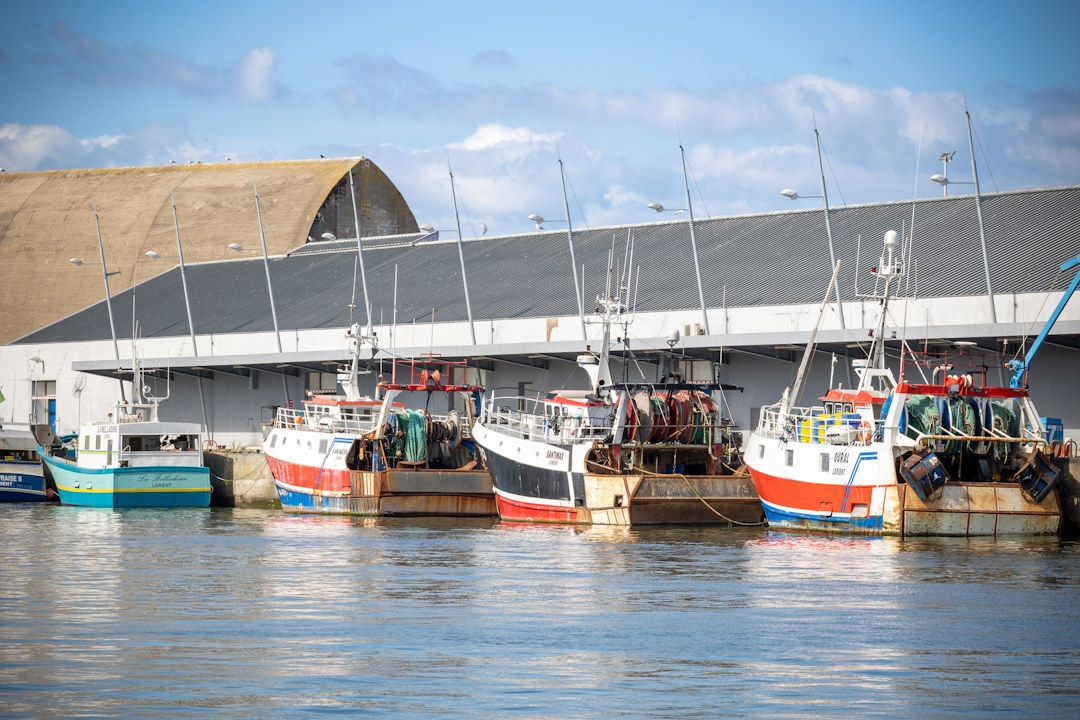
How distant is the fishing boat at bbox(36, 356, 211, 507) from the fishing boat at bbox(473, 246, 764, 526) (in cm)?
1462

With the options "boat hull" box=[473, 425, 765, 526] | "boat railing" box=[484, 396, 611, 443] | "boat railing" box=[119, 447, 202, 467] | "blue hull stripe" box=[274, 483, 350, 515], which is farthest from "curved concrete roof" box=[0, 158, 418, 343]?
"boat hull" box=[473, 425, 765, 526]

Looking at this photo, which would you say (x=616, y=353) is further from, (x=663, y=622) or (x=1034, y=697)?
(x=1034, y=697)

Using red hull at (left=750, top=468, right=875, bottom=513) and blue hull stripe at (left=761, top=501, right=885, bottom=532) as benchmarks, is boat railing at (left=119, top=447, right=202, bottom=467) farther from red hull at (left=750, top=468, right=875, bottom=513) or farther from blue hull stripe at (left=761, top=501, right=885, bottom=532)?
blue hull stripe at (left=761, top=501, right=885, bottom=532)

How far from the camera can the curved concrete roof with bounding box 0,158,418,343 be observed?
99.1 metres

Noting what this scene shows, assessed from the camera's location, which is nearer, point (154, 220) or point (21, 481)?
point (21, 481)

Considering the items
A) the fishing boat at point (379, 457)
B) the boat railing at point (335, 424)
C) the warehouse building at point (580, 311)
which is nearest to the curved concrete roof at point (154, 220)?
the warehouse building at point (580, 311)

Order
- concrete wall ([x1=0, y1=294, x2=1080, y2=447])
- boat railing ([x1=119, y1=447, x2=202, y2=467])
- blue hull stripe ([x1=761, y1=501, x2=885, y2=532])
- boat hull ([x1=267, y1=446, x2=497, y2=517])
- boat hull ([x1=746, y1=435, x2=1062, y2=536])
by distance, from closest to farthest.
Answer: boat hull ([x1=746, y1=435, x2=1062, y2=536])
blue hull stripe ([x1=761, y1=501, x2=885, y2=532])
boat hull ([x1=267, y1=446, x2=497, y2=517])
concrete wall ([x1=0, y1=294, x2=1080, y2=447])
boat railing ([x1=119, y1=447, x2=202, y2=467])

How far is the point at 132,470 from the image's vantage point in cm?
A: 5628

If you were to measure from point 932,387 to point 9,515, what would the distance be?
30550 millimetres

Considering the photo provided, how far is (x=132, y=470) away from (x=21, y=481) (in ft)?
29.3

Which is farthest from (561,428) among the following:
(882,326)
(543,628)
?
(543,628)

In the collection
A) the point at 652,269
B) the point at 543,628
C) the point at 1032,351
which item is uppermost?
the point at 652,269

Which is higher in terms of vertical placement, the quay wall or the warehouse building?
the warehouse building

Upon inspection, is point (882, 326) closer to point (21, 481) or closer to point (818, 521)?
point (818, 521)
